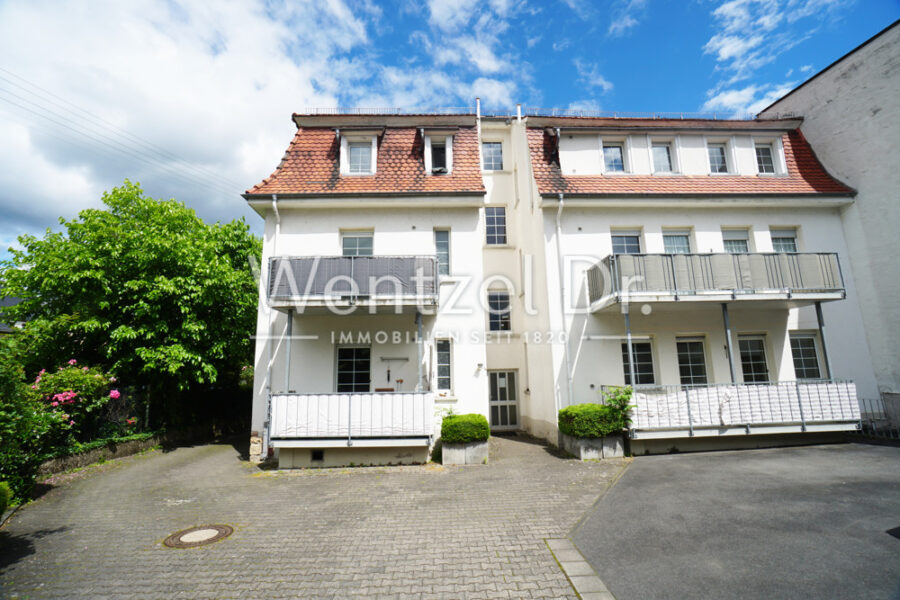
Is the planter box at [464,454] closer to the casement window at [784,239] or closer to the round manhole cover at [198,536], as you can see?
the round manhole cover at [198,536]

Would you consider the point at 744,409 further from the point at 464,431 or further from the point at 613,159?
the point at 613,159

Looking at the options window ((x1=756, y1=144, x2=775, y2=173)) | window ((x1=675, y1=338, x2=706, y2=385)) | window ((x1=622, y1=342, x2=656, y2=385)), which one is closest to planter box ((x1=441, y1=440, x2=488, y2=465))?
window ((x1=622, y1=342, x2=656, y2=385))

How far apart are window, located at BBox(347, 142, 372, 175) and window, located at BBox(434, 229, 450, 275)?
3135 millimetres

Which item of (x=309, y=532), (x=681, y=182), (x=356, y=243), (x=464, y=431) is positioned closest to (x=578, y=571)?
(x=309, y=532)

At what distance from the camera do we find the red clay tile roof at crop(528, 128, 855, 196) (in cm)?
1241

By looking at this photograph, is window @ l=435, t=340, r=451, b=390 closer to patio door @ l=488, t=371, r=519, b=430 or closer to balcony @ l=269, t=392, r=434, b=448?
balcony @ l=269, t=392, r=434, b=448

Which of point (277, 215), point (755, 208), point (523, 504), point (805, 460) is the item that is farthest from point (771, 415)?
point (277, 215)

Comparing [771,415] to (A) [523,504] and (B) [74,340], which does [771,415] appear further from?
(B) [74,340]

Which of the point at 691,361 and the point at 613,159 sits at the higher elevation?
the point at 613,159

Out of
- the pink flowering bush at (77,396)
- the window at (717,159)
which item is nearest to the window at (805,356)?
the window at (717,159)

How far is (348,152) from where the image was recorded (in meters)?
13.2

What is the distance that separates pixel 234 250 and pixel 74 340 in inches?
275

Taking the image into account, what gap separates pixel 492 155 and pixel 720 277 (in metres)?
→ 9.04

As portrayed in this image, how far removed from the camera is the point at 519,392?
574 inches
